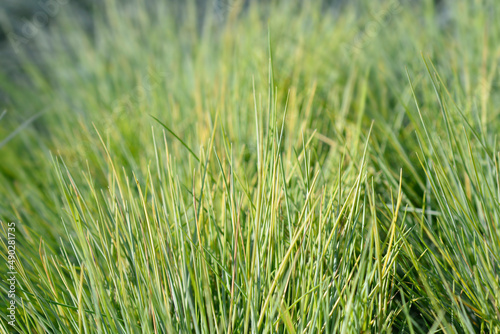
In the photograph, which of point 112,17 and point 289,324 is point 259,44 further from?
point 289,324

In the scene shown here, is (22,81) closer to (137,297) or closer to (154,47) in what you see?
(154,47)

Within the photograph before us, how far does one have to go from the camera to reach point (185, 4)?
68.6 inches

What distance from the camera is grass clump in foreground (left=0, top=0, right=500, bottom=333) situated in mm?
444

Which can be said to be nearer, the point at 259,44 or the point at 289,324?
the point at 289,324

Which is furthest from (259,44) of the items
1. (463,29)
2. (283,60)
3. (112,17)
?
(112,17)

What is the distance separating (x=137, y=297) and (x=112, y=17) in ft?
4.44

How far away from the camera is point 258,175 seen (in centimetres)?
46

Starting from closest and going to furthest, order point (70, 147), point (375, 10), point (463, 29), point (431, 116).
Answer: point (431, 116) → point (70, 147) → point (463, 29) → point (375, 10)

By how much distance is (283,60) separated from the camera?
1.05m

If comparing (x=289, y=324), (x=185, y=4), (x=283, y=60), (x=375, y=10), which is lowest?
(x=289, y=324)

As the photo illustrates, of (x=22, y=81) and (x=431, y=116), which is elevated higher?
(x=22, y=81)

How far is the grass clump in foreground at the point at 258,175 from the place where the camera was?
1.46 ft

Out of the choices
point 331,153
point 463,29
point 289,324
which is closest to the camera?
point 289,324

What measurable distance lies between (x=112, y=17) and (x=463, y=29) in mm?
1232
